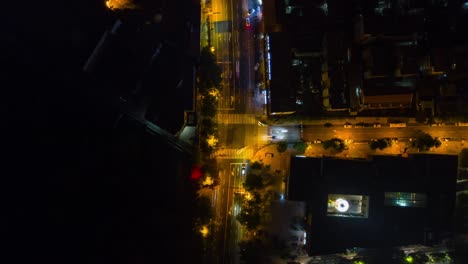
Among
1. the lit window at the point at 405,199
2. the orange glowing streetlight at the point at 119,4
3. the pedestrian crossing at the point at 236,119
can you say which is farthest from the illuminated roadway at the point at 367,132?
the orange glowing streetlight at the point at 119,4

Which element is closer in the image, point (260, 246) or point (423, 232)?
point (423, 232)

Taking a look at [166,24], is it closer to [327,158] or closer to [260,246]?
[327,158]

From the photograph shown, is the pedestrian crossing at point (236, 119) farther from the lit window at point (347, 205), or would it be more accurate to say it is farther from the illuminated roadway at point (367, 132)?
the lit window at point (347, 205)

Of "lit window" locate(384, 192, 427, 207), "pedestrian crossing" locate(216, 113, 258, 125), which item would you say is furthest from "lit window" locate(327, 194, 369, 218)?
"pedestrian crossing" locate(216, 113, 258, 125)

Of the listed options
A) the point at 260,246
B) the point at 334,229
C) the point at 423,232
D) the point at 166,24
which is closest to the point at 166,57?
the point at 166,24

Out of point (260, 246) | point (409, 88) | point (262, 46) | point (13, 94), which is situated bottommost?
→ point (260, 246)

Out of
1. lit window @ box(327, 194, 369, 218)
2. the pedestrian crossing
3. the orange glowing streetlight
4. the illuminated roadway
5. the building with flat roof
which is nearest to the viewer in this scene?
the building with flat roof

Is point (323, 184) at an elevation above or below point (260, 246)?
above

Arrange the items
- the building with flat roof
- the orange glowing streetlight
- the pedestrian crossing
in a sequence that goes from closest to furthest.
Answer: the building with flat roof, the orange glowing streetlight, the pedestrian crossing

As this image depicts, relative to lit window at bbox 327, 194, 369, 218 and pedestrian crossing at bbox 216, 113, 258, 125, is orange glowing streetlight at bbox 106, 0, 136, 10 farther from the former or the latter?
lit window at bbox 327, 194, 369, 218
